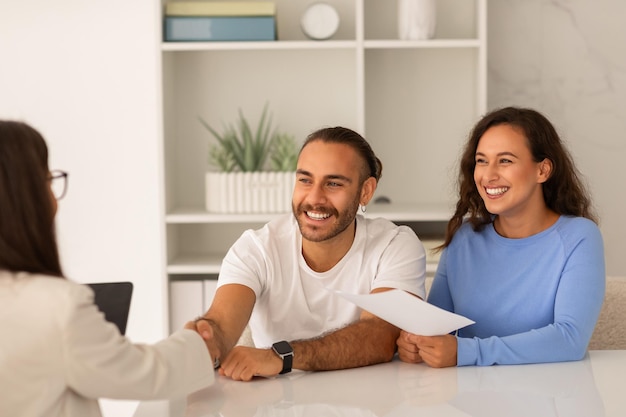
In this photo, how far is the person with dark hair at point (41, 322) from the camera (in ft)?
3.97

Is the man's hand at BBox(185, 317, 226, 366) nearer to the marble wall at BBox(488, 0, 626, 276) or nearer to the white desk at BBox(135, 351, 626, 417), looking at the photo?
the white desk at BBox(135, 351, 626, 417)

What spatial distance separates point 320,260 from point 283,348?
1.22 feet

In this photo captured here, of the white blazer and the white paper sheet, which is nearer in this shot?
the white blazer

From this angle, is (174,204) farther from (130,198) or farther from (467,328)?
(467,328)

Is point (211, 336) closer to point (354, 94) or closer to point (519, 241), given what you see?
point (519, 241)

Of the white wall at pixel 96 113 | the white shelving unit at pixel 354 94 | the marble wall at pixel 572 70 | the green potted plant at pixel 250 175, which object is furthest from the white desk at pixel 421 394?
the white wall at pixel 96 113

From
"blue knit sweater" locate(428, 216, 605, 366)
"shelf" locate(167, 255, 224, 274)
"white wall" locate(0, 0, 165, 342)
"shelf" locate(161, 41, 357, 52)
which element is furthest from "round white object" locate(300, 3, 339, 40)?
"blue knit sweater" locate(428, 216, 605, 366)

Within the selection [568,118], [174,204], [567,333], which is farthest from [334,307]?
[568,118]

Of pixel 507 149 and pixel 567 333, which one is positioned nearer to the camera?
pixel 567 333

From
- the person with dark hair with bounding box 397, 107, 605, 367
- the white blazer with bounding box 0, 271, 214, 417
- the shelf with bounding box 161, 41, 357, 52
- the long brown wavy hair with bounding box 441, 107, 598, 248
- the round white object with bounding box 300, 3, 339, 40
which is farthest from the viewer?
the round white object with bounding box 300, 3, 339, 40

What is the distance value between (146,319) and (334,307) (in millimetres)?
1765

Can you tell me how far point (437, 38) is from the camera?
363cm

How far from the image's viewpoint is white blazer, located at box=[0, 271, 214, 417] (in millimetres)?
1210

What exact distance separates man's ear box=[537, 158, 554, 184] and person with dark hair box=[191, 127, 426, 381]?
13.8 inches
